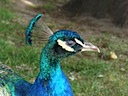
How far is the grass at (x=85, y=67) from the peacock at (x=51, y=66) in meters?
1.48

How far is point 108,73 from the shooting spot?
4.84 metres

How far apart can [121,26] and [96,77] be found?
272 centimetres

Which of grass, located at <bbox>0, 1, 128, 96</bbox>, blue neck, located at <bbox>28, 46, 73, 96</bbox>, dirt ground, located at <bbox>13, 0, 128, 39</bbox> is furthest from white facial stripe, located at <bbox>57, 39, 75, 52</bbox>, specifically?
dirt ground, located at <bbox>13, 0, 128, 39</bbox>

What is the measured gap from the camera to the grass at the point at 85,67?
4492 mm

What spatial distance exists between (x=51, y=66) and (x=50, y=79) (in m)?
0.09

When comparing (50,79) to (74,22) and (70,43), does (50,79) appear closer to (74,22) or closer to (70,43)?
(70,43)

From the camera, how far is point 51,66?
2.79 m

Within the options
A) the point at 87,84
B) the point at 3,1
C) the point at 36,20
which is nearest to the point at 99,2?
the point at 3,1

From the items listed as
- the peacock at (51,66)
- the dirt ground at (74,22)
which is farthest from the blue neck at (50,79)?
the dirt ground at (74,22)

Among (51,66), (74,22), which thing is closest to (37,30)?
(51,66)

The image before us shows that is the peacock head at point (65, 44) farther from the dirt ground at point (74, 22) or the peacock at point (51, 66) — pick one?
the dirt ground at point (74, 22)

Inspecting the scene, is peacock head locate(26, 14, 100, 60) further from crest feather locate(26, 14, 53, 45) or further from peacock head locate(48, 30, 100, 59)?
crest feather locate(26, 14, 53, 45)

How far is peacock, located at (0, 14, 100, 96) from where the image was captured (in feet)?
8.86

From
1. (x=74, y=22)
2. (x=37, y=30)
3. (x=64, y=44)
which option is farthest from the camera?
(x=74, y=22)
